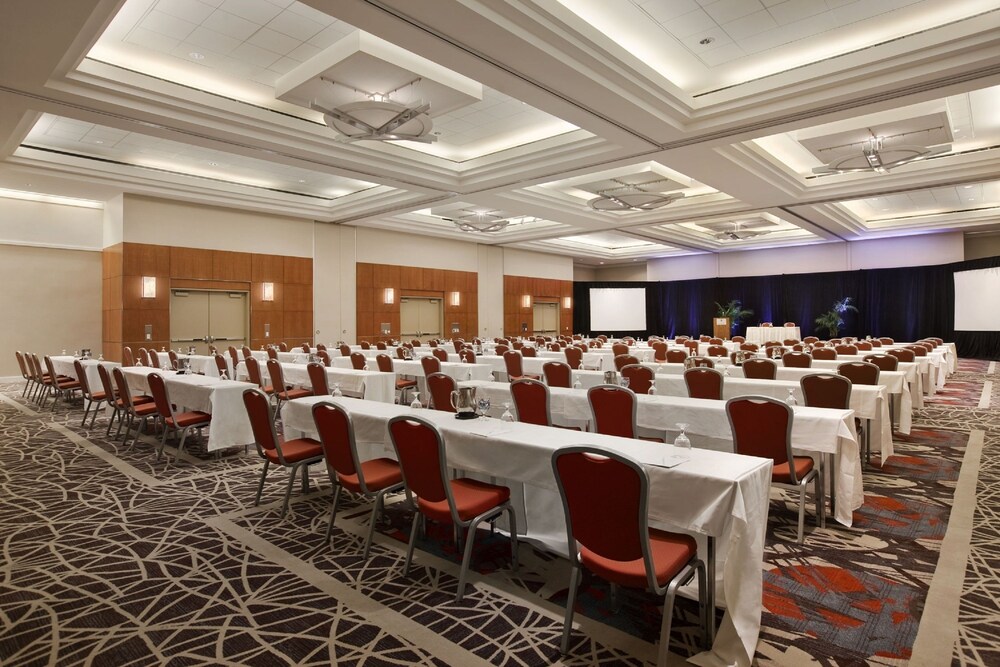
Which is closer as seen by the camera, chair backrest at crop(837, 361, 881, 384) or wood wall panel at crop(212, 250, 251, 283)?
chair backrest at crop(837, 361, 881, 384)

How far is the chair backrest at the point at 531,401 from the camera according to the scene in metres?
5.34

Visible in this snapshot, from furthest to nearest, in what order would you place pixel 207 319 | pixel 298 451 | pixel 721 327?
1. pixel 721 327
2. pixel 207 319
3. pixel 298 451

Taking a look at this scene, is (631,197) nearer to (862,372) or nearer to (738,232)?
(862,372)

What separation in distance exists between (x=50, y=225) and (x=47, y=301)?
1946 millimetres

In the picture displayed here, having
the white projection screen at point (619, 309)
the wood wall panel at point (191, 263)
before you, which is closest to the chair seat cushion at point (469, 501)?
the wood wall panel at point (191, 263)

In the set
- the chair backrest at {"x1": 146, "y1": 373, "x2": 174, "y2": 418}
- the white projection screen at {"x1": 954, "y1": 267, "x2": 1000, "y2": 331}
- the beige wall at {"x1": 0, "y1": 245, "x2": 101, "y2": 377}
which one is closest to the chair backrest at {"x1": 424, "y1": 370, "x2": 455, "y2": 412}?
the chair backrest at {"x1": 146, "y1": 373, "x2": 174, "y2": 418}

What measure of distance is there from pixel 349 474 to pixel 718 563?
233 centimetres

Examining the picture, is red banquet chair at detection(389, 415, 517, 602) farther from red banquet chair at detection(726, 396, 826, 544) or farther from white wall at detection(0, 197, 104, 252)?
white wall at detection(0, 197, 104, 252)

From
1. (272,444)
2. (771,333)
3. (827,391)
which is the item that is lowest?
(272,444)

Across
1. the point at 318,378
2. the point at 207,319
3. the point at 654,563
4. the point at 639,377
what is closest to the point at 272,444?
the point at 654,563

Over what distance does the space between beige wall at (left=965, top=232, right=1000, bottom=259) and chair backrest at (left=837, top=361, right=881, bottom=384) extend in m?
18.4

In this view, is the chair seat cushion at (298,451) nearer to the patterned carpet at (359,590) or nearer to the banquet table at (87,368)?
the patterned carpet at (359,590)

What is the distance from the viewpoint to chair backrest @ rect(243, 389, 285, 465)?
424 cm

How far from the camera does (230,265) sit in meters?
14.9
